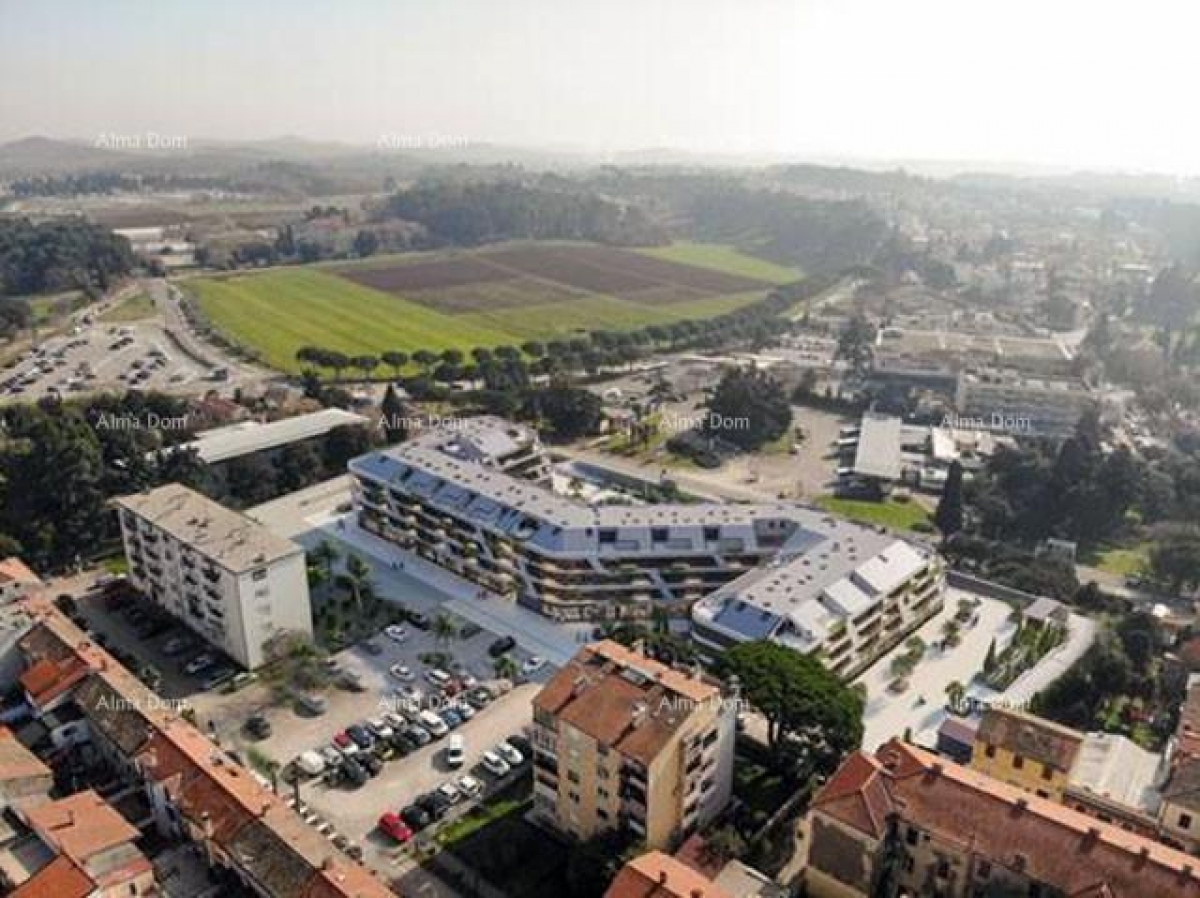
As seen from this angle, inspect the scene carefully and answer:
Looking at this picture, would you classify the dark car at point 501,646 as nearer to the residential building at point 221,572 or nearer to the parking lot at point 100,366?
the residential building at point 221,572

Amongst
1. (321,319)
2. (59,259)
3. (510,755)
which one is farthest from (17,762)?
(59,259)

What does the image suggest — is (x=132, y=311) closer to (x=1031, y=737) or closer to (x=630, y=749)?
(x=630, y=749)

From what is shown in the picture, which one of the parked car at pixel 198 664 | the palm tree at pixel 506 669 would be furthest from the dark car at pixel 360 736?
the parked car at pixel 198 664

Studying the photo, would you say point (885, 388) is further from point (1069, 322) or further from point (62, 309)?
point (62, 309)

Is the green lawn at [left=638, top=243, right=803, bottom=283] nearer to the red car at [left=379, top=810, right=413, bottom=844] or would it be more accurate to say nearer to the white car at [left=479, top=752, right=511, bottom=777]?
the white car at [left=479, top=752, right=511, bottom=777]

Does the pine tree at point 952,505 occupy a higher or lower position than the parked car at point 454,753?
higher

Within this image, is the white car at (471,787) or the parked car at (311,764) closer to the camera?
the white car at (471,787)
